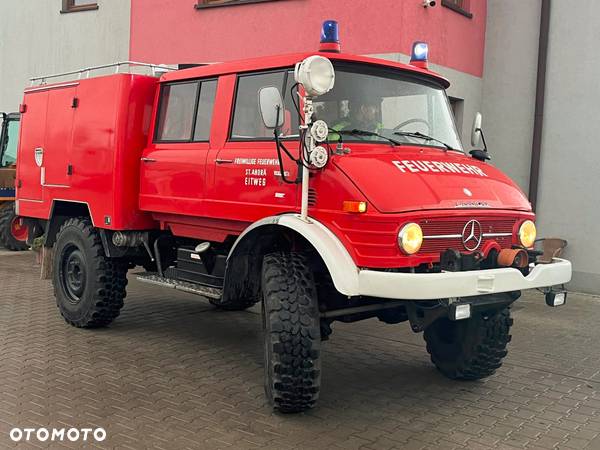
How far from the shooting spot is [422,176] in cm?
442

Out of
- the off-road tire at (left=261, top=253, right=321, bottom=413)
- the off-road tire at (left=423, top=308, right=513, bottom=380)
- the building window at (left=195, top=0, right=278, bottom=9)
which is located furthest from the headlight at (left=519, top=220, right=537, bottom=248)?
the building window at (left=195, top=0, right=278, bottom=9)

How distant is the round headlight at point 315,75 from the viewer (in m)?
4.24

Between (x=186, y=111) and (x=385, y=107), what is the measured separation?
1.82 metres

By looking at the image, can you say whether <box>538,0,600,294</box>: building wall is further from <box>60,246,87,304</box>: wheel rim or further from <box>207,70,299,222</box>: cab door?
<box>60,246,87,304</box>: wheel rim

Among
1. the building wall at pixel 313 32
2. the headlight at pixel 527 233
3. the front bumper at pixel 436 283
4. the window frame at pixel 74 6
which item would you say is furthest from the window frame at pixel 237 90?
the window frame at pixel 74 6

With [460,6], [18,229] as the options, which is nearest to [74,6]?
[18,229]

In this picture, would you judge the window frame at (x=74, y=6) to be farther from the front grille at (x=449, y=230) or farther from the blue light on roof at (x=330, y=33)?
the front grille at (x=449, y=230)

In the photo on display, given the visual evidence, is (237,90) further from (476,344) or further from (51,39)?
(51,39)

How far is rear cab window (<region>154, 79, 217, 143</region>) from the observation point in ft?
18.7

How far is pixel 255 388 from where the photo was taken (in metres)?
5.11

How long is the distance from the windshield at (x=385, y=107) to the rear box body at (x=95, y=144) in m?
2.18

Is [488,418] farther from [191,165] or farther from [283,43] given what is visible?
[283,43]

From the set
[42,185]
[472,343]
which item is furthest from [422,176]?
[42,185]

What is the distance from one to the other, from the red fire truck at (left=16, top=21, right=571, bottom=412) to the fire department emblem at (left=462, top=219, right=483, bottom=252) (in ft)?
0.04
